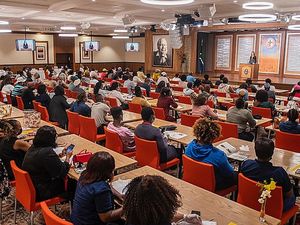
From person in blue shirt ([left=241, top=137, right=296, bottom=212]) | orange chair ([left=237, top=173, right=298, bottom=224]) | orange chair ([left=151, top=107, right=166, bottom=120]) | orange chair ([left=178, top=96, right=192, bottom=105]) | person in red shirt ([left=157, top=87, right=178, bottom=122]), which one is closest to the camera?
orange chair ([left=237, top=173, right=298, bottom=224])

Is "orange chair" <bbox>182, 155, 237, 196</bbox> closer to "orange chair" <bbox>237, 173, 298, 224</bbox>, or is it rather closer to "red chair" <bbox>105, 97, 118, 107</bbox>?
"orange chair" <bbox>237, 173, 298, 224</bbox>

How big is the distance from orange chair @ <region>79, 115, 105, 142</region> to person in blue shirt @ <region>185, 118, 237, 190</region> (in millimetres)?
2238

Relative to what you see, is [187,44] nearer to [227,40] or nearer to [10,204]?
[227,40]

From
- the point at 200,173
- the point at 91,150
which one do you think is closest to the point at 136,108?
the point at 91,150

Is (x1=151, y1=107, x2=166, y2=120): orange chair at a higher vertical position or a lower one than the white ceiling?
lower

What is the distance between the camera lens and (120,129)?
446 centimetres

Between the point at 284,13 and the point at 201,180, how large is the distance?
8.65 m

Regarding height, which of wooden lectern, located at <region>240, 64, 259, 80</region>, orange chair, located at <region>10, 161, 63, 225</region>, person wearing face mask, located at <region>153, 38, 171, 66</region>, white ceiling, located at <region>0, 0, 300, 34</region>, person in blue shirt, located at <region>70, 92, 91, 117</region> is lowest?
orange chair, located at <region>10, 161, 63, 225</region>

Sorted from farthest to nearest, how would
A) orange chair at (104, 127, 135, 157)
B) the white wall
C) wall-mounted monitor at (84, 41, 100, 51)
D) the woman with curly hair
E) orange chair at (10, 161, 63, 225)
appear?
wall-mounted monitor at (84, 41, 100, 51) → the white wall → orange chair at (104, 127, 135, 157) → orange chair at (10, 161, 63, 225) → the woman with curly hair

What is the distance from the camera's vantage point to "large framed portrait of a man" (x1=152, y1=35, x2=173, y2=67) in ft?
55.6

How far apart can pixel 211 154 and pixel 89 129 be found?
8.53ft

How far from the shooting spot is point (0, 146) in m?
3.49

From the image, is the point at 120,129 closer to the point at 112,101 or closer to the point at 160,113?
the point at 160,113

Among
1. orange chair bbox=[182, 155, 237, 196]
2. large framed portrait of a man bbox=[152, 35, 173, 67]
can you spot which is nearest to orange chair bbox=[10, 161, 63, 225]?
orange chair bbox=[182, 155, 237, 196]
